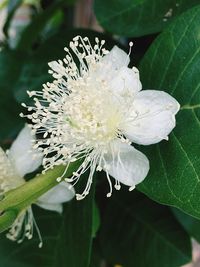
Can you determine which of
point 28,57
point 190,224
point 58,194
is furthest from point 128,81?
point 28,57

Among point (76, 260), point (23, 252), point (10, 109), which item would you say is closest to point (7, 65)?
point (10, 109)

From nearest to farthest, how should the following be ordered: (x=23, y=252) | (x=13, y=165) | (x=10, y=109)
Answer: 1. (x=13, y=165)
2. (x=23, y=252)
3. (x=10, y=109)

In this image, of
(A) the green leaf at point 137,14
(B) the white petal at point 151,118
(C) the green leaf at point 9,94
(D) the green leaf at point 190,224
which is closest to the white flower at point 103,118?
(B) the white petal at point 151,118

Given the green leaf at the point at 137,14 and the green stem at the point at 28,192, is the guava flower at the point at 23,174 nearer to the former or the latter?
the green stem at the point at 28,192

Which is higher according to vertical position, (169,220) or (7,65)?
(7,65)

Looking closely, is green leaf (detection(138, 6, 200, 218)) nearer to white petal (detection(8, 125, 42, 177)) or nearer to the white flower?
the white flower

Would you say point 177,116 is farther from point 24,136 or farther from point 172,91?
point 24,136

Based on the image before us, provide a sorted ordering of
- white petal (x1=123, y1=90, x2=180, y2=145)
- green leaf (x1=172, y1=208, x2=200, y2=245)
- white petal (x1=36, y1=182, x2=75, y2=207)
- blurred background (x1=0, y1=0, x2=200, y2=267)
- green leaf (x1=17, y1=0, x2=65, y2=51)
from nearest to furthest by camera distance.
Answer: white petal (x1=123, y1=90, x2=180, y2=145) < white petal (x1=36, y1=182, x2=75, y2=207) < green leaf (x1=172, y1=208, x2=200, y2=245) < blurred background (x1=0, y1=0, x2=200, y2=267) < green leaf (x1=17, y1=0, x2=65, y2=51)

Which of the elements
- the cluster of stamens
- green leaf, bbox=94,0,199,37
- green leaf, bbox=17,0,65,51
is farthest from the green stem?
green leaf, bbox=17,0,65,51
